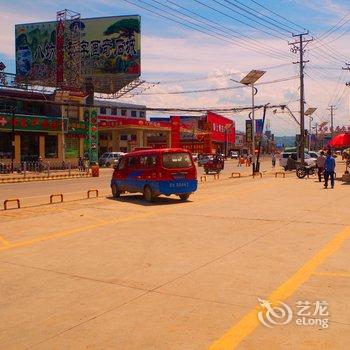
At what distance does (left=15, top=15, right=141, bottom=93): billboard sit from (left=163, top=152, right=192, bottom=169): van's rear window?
144 feet

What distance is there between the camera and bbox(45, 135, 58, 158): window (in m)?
49.2

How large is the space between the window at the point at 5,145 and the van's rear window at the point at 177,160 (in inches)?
1226

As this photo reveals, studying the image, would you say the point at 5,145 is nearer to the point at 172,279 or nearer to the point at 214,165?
the point at 214,165

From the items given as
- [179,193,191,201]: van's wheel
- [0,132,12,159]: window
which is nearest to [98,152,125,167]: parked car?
[0,132,12,159]: window

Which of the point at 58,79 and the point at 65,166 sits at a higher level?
the point at 58,79

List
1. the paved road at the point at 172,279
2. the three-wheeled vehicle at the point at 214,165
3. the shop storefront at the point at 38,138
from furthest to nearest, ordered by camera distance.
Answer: the shop storefront at the point at 38,138
the three-wheeled vehicle at the point at 214,165
the paved road at the point at 172,279

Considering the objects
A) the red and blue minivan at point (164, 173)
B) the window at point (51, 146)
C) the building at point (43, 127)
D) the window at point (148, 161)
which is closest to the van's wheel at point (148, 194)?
the red and blue minivan at point (164, 173)

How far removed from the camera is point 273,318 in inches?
207

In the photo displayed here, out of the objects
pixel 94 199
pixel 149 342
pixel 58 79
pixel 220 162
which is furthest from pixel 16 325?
pixel 58 79

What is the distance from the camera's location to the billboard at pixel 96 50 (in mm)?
59562

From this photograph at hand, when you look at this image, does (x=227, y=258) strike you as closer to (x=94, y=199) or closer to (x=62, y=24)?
(x=94, y=199)

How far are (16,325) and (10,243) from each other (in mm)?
4907

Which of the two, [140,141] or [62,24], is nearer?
[62,24]

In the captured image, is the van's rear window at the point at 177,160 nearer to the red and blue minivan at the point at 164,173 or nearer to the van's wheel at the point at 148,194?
the red and blue minivan at the point at 164,173
